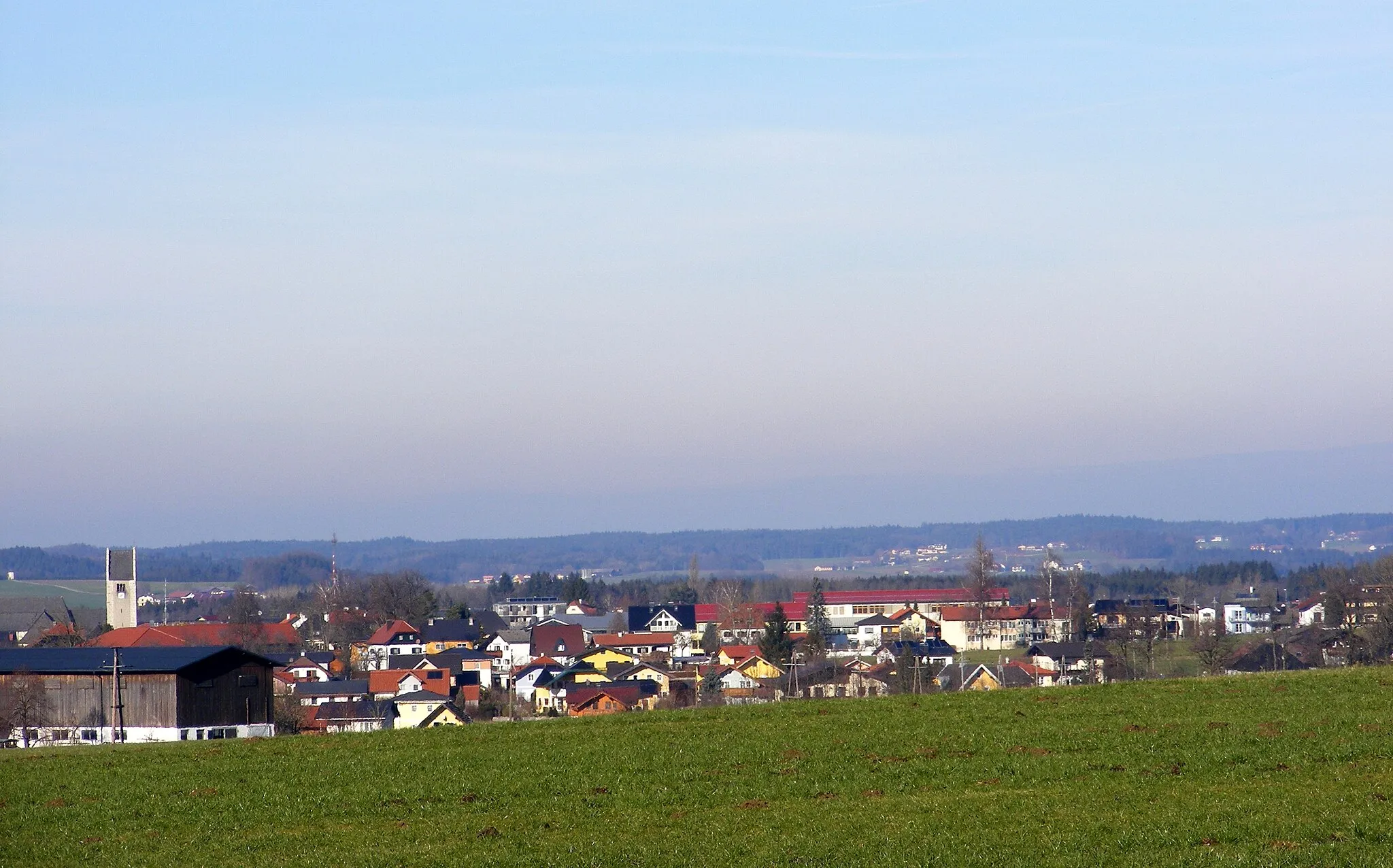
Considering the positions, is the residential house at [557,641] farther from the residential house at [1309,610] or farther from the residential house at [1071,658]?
the residential house at [1309,610]

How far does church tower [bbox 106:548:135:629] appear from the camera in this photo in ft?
487

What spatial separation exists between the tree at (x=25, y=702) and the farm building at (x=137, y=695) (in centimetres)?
3

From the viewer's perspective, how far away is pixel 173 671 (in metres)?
53.1

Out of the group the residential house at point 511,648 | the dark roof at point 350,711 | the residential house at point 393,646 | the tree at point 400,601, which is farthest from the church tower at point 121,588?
the dark roof at point 350,711

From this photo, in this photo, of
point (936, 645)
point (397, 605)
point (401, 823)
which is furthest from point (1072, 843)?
point (397, 605)

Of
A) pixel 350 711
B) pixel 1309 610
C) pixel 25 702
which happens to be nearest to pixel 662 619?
pixel 1309 610

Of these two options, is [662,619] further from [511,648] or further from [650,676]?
[650,676]

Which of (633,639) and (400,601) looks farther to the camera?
(400,601)

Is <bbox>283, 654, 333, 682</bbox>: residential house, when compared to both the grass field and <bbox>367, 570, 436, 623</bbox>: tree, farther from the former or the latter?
the grass field

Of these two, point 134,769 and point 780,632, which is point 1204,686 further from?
point 780,632

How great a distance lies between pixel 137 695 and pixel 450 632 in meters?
95.2

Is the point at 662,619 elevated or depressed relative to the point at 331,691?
depressed

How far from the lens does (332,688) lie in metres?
87.7

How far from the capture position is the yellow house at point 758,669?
95.1 meters
